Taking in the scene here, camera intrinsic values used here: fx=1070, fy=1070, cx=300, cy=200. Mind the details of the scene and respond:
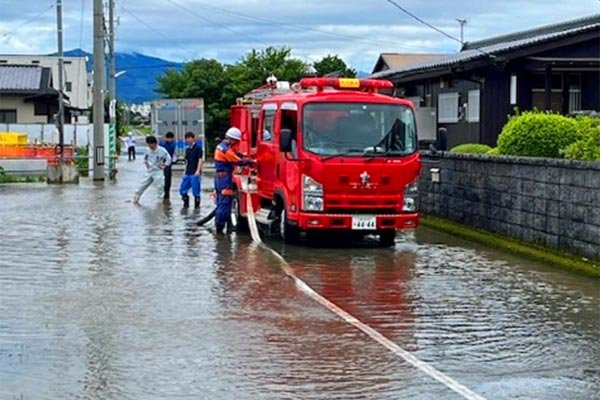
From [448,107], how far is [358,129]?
15.7 meters

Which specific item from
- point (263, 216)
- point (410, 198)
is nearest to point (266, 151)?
point (263, 216)

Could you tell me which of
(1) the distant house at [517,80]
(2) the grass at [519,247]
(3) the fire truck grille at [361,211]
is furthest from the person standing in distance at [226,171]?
(1) the distant house at [517,80]

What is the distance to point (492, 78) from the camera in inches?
1126

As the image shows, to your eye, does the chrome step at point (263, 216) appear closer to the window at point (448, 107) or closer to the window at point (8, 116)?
the window at point (448, 107)

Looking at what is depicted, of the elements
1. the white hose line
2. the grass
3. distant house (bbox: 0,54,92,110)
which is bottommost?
the white hose line

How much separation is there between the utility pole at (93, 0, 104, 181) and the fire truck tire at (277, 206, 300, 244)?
794 inches

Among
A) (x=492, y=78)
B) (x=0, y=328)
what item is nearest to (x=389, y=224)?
(x=0, y=328)

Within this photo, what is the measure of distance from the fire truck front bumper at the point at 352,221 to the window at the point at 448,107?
49.6 feet

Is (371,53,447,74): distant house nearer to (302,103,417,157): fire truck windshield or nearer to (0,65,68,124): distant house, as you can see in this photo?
(0,65,68,124): distant house

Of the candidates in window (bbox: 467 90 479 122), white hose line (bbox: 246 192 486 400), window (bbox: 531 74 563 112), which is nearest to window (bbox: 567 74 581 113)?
window (bbox: 531 74 563 112)

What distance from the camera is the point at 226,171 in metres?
20.2

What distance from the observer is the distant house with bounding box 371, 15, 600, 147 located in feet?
89.9

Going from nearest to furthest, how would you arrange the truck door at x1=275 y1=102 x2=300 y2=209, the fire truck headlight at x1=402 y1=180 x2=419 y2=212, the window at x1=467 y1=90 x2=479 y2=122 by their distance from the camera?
the truck door at x1=275 y1=102 x2=300 y2=209 → the fire truck headlight at x1=402 y1=180 x2=419 y2=212 → the window at x1=467 y1=90 x2=479 y2=122

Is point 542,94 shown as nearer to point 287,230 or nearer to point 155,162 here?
point 155,162
